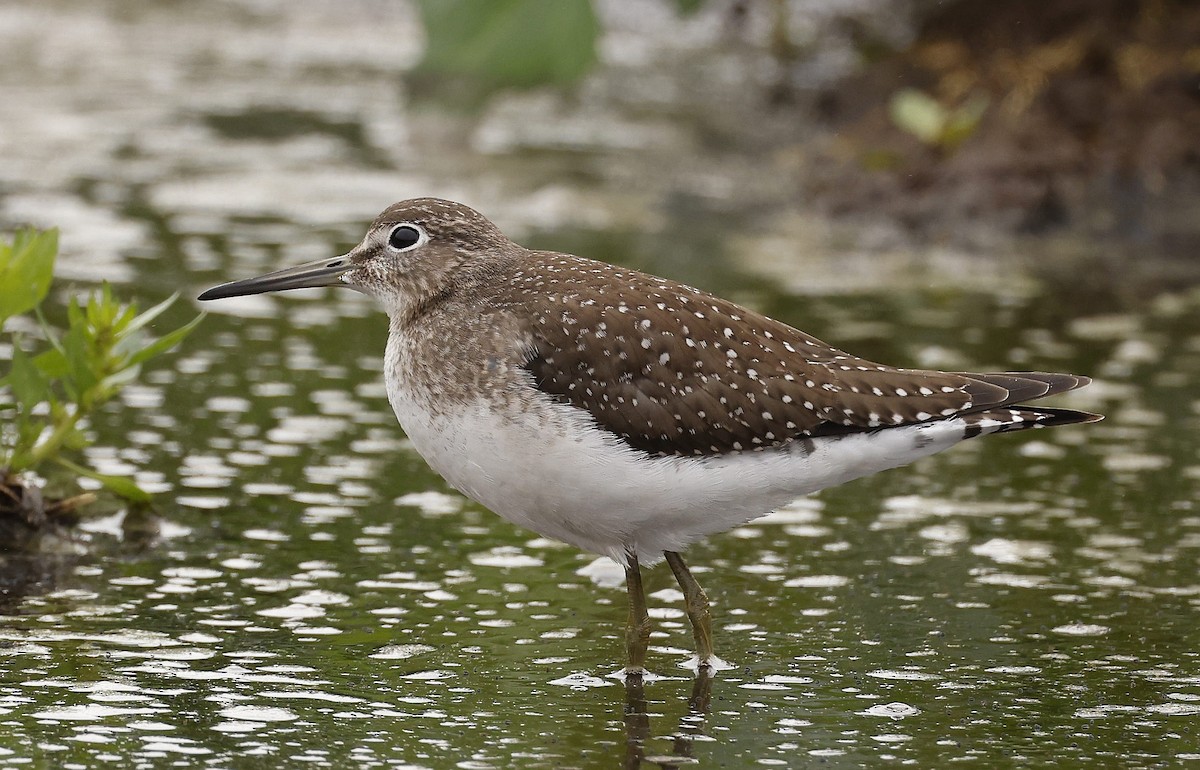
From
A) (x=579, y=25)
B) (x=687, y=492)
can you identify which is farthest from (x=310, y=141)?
(x=579, y=25)

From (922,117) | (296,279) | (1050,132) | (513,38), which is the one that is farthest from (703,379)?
(1050,132)

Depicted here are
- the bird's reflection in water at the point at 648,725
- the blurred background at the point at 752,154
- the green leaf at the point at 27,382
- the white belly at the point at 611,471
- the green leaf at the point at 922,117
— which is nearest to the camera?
the bird's reflection in water at the point at 648,725

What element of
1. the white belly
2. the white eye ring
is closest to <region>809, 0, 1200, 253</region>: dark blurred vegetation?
the white eye ring

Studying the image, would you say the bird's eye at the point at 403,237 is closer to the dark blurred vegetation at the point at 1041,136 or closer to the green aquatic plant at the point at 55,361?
the green aquatic plant at the point at 55,361

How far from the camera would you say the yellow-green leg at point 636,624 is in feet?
23.5

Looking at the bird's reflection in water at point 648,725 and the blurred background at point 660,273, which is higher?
the blurred background at point 660,273

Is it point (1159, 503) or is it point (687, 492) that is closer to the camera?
point (687, 492)

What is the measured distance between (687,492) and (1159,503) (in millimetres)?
3848

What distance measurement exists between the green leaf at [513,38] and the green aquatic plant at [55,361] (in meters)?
4.32

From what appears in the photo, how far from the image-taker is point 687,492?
690 cm

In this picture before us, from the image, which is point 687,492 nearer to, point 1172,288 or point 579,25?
point 579,25

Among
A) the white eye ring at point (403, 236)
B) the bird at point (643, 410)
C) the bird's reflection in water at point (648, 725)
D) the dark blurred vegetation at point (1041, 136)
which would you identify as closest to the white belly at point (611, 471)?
the bird at point (643, 410)

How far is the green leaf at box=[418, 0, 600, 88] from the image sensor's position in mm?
3457

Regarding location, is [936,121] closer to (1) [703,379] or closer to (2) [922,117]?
(2) [922,117]
